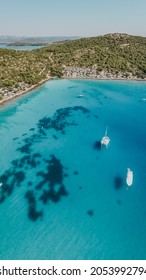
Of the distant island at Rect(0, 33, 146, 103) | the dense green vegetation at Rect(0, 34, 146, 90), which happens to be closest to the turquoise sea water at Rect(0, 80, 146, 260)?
the distant island at Rect(0, 33, 146, 103)

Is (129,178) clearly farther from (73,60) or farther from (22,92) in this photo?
(73,60)

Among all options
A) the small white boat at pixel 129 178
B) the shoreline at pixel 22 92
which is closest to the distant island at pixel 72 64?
the shoreline at pixel 22 92

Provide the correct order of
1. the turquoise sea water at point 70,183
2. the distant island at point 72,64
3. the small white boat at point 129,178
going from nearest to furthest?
the turquoise sea water at point 70,183
the small white boat at point 129,178
the distant island at point 72,64

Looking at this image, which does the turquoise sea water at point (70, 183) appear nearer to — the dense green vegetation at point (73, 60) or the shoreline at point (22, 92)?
the shoreline at point (22, 92)
